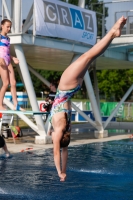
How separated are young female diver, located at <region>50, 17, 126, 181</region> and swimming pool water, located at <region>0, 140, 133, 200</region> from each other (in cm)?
113

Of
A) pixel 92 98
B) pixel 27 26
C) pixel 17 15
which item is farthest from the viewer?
pixel 92 98

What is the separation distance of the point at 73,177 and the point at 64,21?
7.36m

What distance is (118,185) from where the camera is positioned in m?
8.88

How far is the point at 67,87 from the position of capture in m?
→ 6.64

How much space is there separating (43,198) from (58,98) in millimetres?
1762

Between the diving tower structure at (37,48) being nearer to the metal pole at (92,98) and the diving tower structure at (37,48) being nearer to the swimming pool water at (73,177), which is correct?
the metal pole at (92,98)

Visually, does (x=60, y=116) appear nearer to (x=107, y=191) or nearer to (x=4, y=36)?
(x=107, y=191)

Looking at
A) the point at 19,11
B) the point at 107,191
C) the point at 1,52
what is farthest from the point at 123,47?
the point at 107,191

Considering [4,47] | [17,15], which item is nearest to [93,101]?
[17,15]

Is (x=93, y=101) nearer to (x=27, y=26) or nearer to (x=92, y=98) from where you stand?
(x=92, y=98)

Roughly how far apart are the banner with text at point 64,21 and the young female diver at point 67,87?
26.3ft

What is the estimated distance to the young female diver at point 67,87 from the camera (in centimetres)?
645

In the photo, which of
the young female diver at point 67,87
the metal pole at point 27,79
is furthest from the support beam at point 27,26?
the young female diver at point 67,87

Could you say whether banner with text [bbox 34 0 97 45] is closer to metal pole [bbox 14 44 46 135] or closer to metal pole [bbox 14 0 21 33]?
metal pole [bbox 14 0 21 33]
